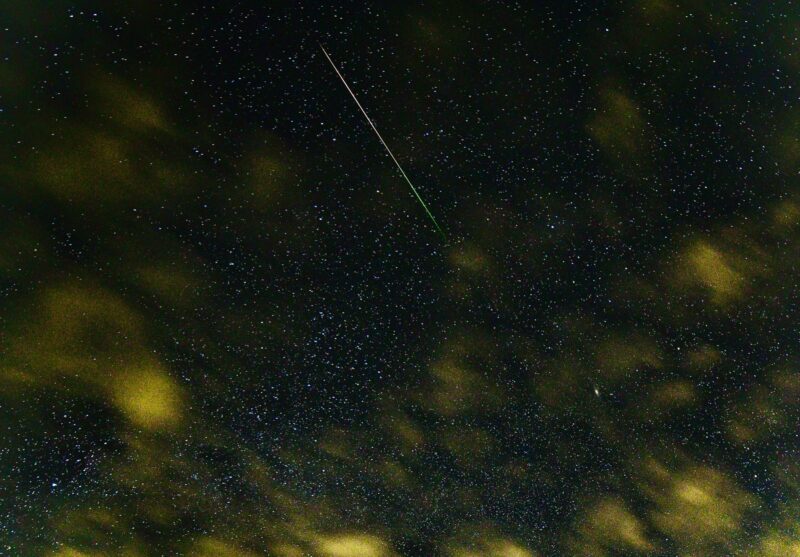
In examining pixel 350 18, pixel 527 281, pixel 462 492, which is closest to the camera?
pixel 350 18

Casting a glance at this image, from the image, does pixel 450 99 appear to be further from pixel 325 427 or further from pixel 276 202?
pixel 325 427

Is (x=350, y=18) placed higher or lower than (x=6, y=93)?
higher

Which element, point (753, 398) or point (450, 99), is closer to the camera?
point (450, 99)

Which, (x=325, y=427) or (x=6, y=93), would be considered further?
(x=325, y=427)

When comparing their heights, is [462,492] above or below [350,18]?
below

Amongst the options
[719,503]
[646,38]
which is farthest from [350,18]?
[719,503]

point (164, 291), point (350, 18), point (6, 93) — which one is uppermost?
point (350, 18)

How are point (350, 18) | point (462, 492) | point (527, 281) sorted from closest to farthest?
point (350, 18) → point (527, 281) → point (462, 492)

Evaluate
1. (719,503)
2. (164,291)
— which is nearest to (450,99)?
(164,291)

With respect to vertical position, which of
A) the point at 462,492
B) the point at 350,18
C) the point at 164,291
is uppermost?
the point at 350,18

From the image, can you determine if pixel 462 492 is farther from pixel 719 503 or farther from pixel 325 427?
pixel 719 503
